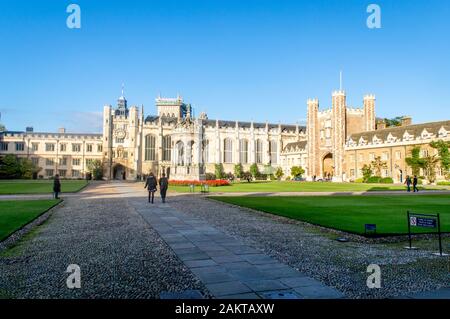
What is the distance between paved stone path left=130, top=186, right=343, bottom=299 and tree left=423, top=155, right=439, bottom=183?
4751 cm

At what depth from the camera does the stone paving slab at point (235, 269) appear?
16.0 feet

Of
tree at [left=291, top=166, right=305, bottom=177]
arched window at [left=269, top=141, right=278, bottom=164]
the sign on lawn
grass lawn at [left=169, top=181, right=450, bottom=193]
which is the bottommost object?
grass lawn at [left=169, top=181, right=450, bottom=193]

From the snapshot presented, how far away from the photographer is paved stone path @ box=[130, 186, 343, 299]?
4883mm

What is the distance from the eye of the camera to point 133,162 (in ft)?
237

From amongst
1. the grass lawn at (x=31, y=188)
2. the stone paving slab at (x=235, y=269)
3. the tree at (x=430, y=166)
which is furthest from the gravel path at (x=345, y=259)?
the tree at (x=430, y=166)

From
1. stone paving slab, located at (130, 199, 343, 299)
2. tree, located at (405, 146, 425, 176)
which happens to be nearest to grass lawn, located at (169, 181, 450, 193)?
tree, located at (405, 146, 425, 176)

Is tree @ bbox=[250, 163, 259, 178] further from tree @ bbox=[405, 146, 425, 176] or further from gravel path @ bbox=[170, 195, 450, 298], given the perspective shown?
gravel path @ bbox=[170, 195, 450, 298]

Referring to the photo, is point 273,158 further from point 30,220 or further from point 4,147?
point 30,220

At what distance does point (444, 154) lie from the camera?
44906 millimetres

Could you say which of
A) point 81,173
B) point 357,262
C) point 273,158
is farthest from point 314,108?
point 357,262

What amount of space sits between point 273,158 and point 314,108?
Result: 1978 centimetres

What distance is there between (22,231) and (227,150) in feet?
232

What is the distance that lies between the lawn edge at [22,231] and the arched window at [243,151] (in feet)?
221
